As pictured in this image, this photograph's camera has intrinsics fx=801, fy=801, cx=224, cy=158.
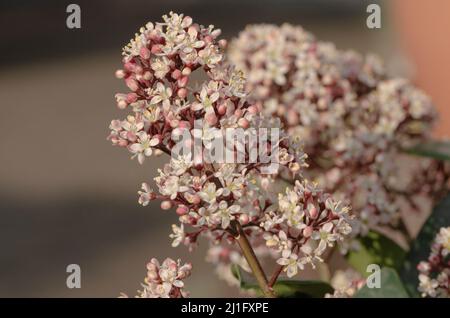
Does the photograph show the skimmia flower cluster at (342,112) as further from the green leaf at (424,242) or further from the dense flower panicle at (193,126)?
the dense flower panicle at (193,126)

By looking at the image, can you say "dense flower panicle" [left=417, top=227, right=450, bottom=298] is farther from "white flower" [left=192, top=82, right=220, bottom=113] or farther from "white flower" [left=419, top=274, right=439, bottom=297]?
"white flower" [left=192, top=82, right=220, bottom=113]

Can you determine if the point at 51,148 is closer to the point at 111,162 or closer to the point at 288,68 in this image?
the point at 111,162

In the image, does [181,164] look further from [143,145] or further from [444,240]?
[444,240]

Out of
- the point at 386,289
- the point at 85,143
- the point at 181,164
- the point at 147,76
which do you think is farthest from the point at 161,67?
the point at 85,143

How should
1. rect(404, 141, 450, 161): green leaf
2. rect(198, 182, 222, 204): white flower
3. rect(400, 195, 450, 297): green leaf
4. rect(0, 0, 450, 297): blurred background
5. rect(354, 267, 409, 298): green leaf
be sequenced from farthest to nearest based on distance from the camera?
rect(0, 0, 450, 297): blurred background
rect(404, 141, 450, 161): green leaf
rect(400, 195, 450, 297): green leaf
rect(354, 267, 409, 298): green leaf
rect(198, 182, 222, 204): white flower

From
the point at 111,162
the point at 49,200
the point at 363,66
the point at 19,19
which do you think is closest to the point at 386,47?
the point at 111,162

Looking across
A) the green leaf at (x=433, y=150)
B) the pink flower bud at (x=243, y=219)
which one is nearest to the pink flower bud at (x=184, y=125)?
the pink flower bud at (x=243, y=219)

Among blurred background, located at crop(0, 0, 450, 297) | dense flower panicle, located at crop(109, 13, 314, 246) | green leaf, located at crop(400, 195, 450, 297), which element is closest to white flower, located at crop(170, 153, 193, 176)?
dense flower panicle, located at crop(109, 13, 314, 246)
